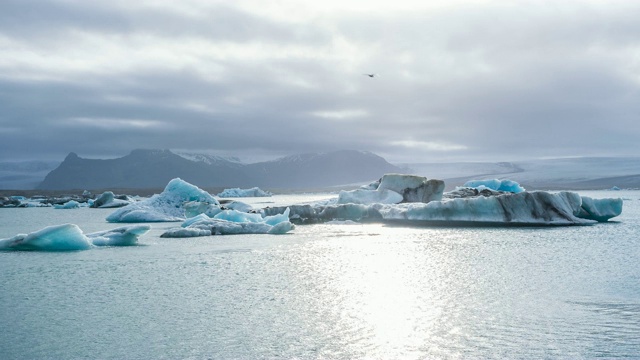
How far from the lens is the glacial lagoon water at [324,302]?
18.0 feet

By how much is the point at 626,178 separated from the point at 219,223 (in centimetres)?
7684

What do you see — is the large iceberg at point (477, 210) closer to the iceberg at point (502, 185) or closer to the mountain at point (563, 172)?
the iceberg at point (502, 185)

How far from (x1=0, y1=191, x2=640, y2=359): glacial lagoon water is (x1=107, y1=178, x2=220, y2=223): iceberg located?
9.60 m

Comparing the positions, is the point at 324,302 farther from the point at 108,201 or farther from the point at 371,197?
the point at 108,201

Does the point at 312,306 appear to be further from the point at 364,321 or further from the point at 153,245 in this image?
the point at 153,245

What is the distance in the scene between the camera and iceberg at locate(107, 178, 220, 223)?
23.0m

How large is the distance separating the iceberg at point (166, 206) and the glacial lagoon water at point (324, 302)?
378 inches

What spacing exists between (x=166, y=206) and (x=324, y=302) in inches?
687

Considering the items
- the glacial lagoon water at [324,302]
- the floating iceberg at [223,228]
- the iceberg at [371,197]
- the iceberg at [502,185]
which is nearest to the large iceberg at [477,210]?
the iceberg at [371,197]

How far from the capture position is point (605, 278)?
905 cm

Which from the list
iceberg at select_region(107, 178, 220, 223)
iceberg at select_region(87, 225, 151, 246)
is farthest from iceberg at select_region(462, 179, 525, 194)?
iceberg at select_region(87, 225, 151, 246)

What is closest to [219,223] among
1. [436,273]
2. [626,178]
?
[436,273]

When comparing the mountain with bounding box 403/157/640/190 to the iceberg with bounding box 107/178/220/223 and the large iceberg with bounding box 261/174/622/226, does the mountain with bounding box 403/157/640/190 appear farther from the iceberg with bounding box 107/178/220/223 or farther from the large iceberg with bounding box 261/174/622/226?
the iceberg with bounding box 107/178/220/223

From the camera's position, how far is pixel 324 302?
754cm
